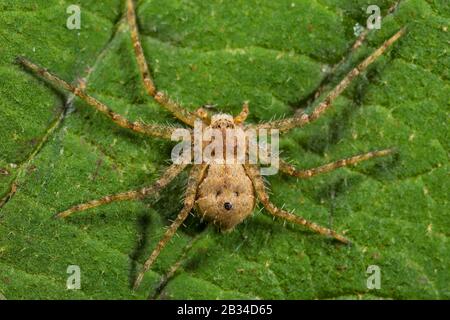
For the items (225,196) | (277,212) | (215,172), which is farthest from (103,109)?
(277,212)

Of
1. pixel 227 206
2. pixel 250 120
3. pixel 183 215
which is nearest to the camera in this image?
pixel 227 206

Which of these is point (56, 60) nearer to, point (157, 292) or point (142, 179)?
point (142, 179)

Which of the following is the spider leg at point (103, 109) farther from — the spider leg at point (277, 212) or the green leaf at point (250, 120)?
the spider leg at point (277, 212)

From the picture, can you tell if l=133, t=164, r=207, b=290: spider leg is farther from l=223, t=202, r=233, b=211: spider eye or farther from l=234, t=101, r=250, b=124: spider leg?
l=234, t=101, r=250, b=124: spider leg

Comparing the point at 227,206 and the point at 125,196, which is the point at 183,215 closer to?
the point at 227,206

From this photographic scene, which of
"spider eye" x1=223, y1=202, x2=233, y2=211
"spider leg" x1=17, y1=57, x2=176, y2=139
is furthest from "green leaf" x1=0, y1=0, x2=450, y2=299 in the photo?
"spider eye" x1=223, y1=202, x2=233, y2=211

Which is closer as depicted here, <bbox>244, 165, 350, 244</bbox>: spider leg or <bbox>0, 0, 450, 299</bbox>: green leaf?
<bbox>0, 0, 450, 299</bbox>: green leaf

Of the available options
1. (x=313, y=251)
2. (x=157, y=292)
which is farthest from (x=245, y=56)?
(x=157, y=292)

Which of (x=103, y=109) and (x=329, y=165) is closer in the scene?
(x=103, y=109)
